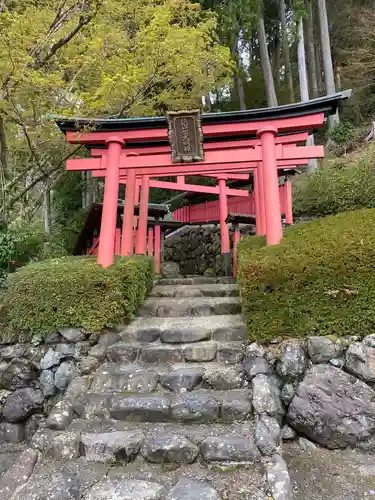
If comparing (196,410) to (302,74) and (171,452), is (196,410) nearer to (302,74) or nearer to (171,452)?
(171,452)

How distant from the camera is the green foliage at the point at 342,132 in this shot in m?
15.1

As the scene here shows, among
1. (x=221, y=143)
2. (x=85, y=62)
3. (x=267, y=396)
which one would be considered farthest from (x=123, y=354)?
(x=85, y=62)

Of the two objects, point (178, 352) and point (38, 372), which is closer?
point (178, 352)

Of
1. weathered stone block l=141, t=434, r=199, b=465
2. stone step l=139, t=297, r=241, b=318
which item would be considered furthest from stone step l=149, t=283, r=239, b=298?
weathered stone block l=141, t=434, r=199, b=465

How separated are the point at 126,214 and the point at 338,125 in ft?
40.4

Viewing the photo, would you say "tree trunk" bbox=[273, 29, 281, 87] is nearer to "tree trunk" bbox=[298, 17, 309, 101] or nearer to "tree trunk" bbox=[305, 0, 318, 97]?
"tree trunk" bbox=[305, 0, 318, 97]

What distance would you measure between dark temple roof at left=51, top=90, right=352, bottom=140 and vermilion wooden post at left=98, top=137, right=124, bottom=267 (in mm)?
251

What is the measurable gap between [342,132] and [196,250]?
7811 millimetres

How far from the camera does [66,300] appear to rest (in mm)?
4242

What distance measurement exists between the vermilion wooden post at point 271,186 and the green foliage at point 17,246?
4.21 meters

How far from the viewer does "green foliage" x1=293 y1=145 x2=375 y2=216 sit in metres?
9.19

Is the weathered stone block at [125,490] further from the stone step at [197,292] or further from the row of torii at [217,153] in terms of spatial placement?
the stone step at [197,292]

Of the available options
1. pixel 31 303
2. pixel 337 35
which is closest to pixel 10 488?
pixel 31 303

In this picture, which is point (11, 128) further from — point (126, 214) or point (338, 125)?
point (338, 125)
